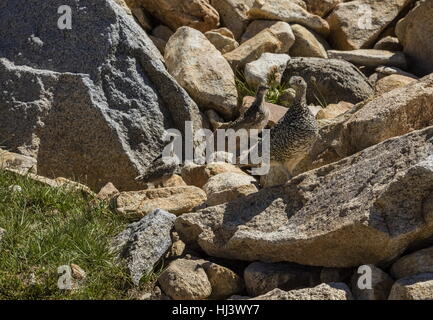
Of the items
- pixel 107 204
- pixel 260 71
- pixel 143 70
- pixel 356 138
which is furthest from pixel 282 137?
pixel 260 71

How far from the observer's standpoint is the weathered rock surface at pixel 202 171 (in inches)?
417

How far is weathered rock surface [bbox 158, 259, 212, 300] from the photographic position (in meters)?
7.88

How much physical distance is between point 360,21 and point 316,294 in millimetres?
7906

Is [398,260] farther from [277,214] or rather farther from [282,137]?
[282,137]

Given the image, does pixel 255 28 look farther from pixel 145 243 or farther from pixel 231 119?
pixel 145 243

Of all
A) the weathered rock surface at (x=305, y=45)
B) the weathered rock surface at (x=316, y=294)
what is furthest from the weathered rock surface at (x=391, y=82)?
the weathered rock surface at (x=316, y=294)

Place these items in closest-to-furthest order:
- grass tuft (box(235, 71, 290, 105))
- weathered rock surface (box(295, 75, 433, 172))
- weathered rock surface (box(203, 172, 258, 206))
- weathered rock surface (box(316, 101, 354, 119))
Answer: weathered rock surface (box(295, 75, 433, 172))
weathered rock surface (box(203, 172, 258, 206))
weathered rock surface (box(316, 101, 354, 119))
grass tuft (box(235, 71, 290, 105))

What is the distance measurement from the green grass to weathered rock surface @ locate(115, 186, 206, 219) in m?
0.16

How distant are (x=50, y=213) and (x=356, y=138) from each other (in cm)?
315

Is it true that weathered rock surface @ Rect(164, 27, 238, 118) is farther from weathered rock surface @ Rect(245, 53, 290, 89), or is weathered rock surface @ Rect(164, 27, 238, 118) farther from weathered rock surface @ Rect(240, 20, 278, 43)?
weathered rock surface @ Rect(240, 20, 278, 43)

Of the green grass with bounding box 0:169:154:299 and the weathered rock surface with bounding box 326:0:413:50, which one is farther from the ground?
the weathered rock surface with bounding box 326:0:413:50

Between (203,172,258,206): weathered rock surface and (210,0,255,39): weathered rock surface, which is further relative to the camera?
(210,0,255,39): weathered rock surface

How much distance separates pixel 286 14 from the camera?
14.2m

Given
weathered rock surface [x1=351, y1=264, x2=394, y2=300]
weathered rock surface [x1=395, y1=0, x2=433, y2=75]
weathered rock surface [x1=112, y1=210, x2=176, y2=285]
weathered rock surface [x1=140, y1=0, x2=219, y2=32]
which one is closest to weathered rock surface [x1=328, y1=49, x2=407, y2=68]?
weathered rock surface [x1=395, y1=0, x2=433, y2=75]
